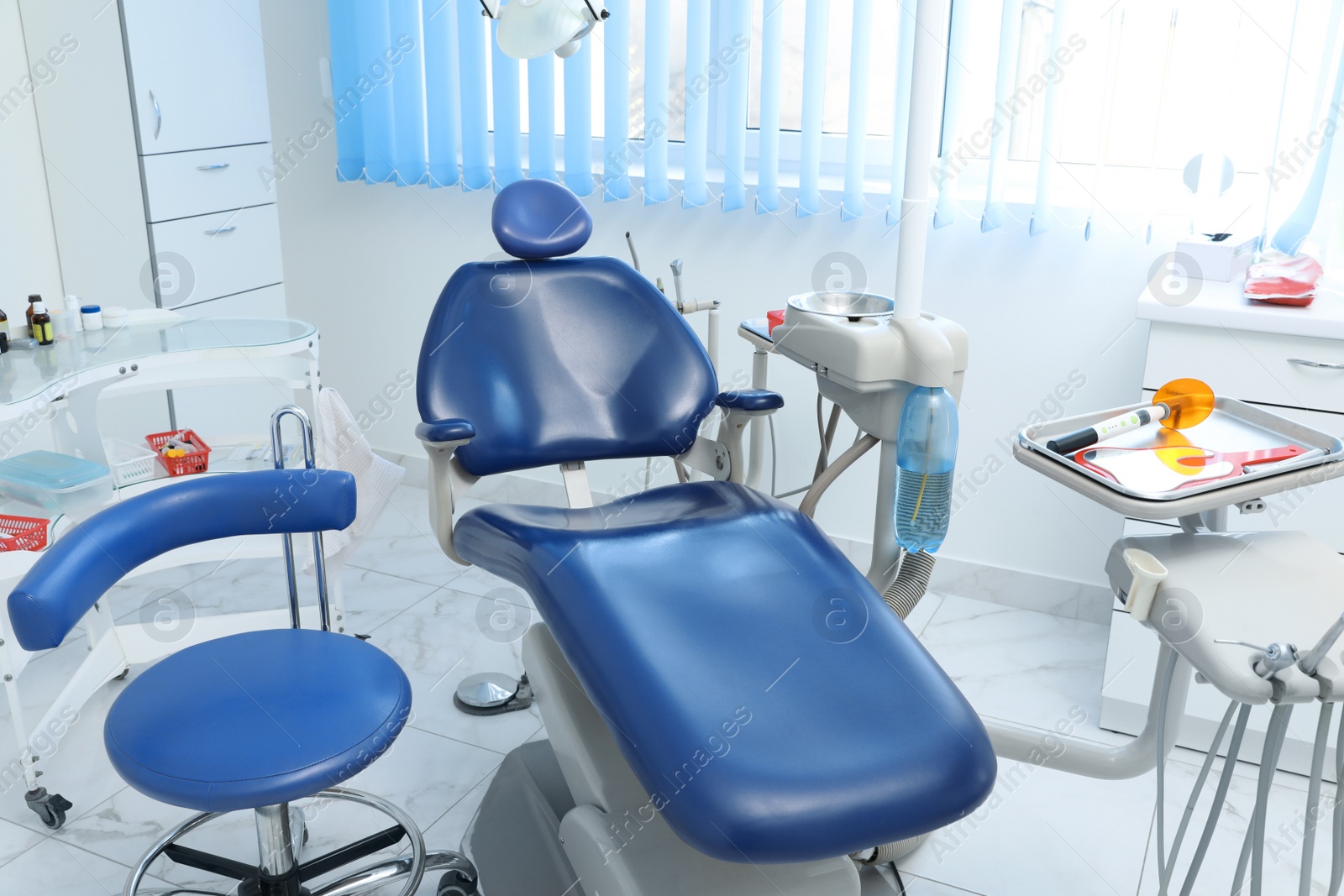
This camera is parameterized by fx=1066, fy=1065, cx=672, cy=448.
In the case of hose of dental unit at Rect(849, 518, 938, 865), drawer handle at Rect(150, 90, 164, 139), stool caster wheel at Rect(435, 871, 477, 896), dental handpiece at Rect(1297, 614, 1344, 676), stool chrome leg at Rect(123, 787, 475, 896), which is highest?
drawer handle at Rect(150, 90, 164, 139)

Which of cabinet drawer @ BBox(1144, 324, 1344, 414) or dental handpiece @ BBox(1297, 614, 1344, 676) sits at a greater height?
cabinet drawer @ BBox(1144, 324, 1344, 414)

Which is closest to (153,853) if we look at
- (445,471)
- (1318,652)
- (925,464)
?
(445,471)

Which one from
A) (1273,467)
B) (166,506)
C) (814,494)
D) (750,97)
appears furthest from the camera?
(750,97)

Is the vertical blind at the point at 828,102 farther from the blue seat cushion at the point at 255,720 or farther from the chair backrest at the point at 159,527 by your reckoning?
the blue seat cushion at the point at 255,720

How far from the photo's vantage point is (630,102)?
2777mm

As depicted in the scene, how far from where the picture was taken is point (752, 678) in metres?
1.35

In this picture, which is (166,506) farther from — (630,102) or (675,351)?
(630,102)

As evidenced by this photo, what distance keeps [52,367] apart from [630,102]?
150cm

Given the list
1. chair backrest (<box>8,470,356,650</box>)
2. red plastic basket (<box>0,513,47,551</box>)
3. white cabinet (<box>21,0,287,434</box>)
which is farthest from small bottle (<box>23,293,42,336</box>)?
chair backrest (<box>8,470,356,650</box>)

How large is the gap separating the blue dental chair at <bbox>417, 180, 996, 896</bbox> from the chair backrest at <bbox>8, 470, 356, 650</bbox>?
8.5 inches

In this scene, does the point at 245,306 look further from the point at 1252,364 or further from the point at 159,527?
the point at 1252,364

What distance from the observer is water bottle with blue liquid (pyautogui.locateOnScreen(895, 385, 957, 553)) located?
4.96ft

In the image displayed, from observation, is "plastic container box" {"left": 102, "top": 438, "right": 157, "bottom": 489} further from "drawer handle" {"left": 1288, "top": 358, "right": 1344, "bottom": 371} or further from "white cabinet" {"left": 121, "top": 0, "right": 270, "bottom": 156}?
"drawer handle" {"left": 1288, "top": 358, "right": 1344, "bottom": 371}

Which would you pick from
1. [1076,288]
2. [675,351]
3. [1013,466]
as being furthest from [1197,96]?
[675,351]
